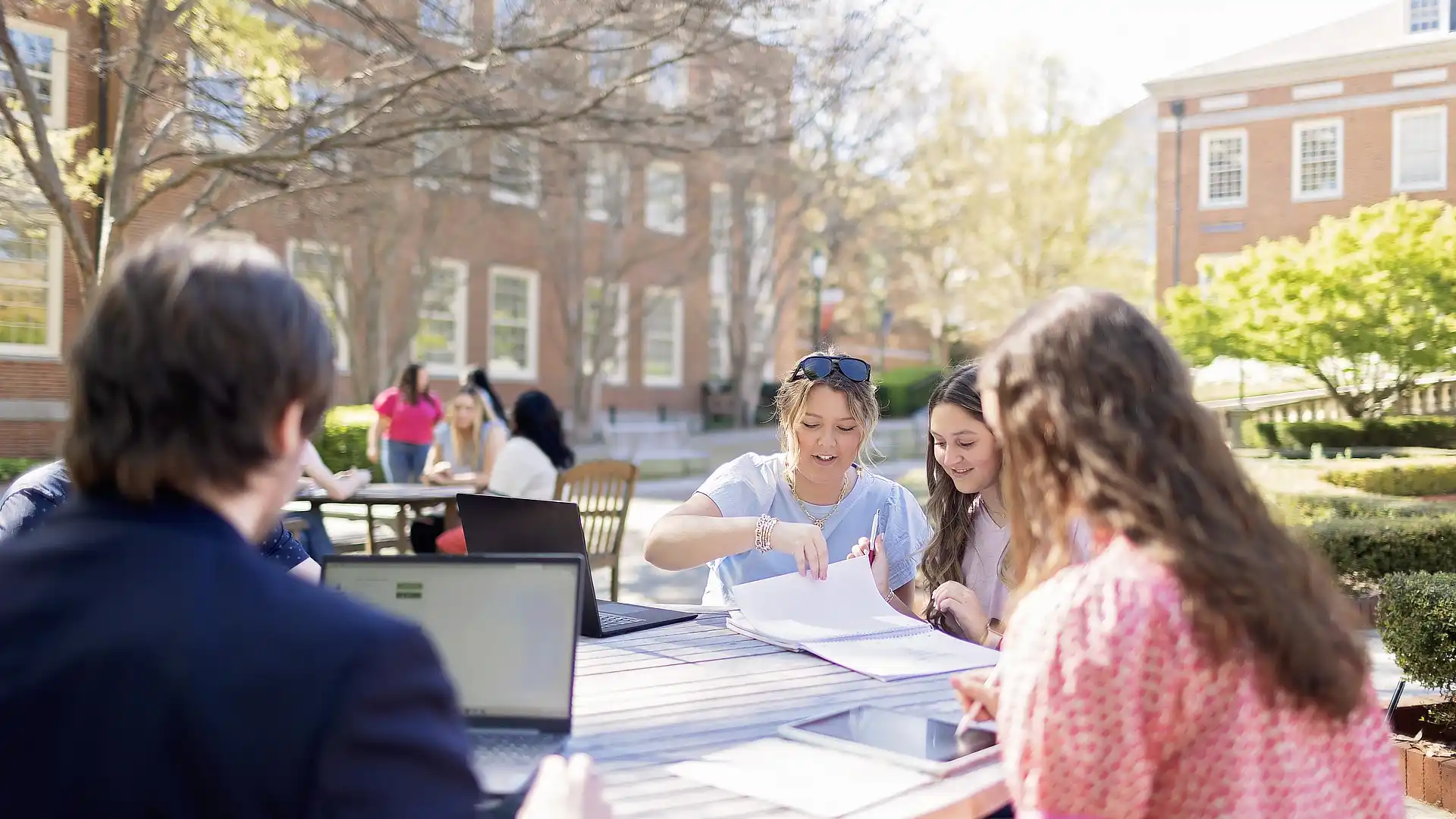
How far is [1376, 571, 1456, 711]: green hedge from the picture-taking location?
149 inches

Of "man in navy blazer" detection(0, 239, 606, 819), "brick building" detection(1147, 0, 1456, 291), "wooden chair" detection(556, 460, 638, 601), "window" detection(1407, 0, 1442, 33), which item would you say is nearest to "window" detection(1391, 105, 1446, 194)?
"brick building" detection(1147, 0, 1456, 291)

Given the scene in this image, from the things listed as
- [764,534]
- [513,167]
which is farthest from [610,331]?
[764,534]

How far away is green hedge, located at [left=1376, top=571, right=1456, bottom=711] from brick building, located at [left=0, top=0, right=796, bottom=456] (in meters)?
4.95

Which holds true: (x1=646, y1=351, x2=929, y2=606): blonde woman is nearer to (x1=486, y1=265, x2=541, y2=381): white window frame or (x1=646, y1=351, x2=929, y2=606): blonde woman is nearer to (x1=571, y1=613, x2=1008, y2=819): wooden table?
(x1=571, y1=613, x2=1008, y2=819): wooden table

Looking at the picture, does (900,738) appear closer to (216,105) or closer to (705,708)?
(705,708)

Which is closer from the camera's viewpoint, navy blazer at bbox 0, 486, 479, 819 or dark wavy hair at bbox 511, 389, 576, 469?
navy blazer at bbox 0, 486, 479, 819

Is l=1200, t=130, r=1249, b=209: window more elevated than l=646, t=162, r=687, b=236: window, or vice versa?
l=1200, t=130, r=1249, b=209: window

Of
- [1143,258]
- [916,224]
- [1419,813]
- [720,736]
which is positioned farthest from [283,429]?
[1143,258]

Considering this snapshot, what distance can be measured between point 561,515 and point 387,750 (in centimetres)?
183

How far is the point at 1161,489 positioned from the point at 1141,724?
0.93ft

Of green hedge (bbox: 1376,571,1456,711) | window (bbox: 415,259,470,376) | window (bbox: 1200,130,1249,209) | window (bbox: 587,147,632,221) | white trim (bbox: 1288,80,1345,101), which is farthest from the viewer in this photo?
window (bbox: 1200,130,1249,209)

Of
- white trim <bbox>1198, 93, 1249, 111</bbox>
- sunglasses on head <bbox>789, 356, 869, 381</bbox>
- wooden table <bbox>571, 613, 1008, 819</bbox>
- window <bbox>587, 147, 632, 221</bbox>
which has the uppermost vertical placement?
white trim <bbox>1198, 93, 1249, 111</bbox>

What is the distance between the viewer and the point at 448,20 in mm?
6273

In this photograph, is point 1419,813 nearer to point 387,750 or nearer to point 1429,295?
point 387,750
